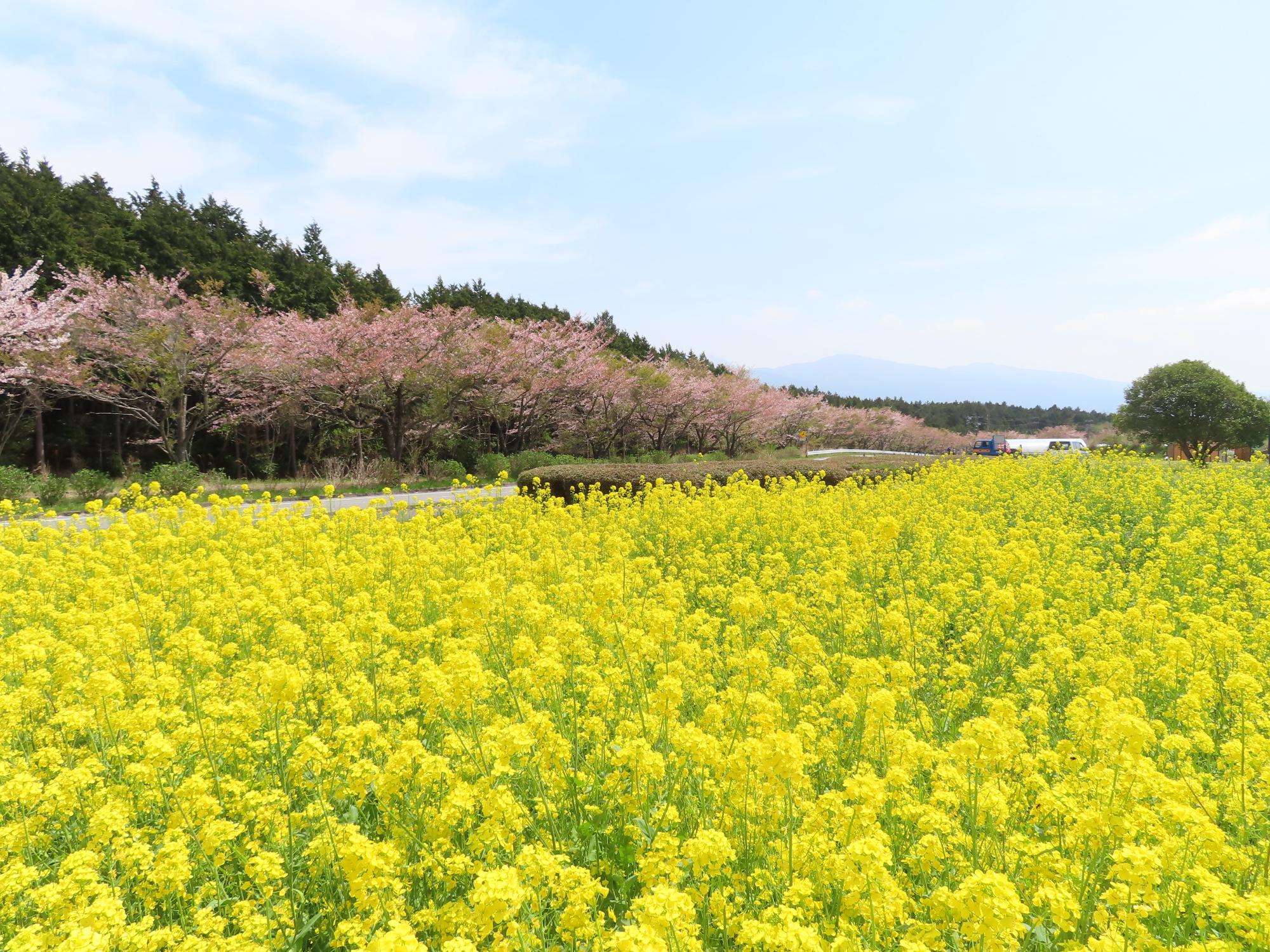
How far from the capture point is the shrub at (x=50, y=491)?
1555 centimetres

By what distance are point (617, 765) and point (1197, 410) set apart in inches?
1548

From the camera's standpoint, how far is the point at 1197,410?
102 ft

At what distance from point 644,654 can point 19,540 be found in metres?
8.48

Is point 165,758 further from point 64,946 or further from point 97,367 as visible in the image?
point 97,367

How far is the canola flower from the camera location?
2.31 m

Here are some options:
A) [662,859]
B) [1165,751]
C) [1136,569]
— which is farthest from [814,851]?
[1136,569]

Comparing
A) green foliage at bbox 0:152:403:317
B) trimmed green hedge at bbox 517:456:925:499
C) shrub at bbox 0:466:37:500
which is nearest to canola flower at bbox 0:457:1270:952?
trimmed green hedge at bbox 517:456:925:499

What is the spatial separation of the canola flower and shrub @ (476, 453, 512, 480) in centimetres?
1684

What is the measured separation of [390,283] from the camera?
39.6m

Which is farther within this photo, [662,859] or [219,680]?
[219,680]

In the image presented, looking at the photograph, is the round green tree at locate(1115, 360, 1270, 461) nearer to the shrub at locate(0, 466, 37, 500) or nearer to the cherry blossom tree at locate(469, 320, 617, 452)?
the cherry blossom tree at locate(469, 320, 617, 452)

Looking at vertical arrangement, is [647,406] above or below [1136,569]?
above

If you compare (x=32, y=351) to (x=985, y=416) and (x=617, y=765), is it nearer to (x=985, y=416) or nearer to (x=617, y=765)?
(x=617, y=765)

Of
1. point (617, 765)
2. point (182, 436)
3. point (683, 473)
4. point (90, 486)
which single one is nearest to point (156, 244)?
point (182, 436)
